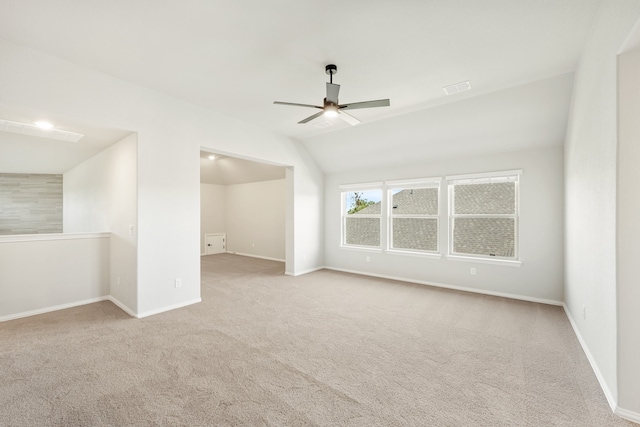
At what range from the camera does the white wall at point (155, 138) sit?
271 centimetres

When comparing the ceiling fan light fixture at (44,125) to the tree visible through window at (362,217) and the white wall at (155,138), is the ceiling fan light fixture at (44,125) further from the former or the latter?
the tree visible through window at (362,217)

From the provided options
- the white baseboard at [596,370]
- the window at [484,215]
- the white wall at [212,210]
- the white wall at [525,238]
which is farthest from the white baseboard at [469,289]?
the white wall at [212,210]

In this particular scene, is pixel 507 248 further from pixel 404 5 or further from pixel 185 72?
pixel 185 72

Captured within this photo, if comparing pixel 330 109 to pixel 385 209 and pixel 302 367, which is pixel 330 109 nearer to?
pixel 302 367

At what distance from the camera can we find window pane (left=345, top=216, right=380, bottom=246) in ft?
19.8

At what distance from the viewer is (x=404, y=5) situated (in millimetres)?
2076

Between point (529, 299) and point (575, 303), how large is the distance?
3.62 feet

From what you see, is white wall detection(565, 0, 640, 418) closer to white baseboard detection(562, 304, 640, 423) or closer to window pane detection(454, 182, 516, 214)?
white baseboard detection(562, 304, 640, 423)

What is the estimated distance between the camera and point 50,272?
3732 millimetres

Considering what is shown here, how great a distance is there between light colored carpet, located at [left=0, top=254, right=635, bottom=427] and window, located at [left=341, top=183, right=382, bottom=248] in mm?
2235

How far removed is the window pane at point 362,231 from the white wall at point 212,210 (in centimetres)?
491

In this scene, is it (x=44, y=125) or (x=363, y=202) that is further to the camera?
(x=363, y=202)

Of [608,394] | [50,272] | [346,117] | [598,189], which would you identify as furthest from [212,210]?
[608,394]

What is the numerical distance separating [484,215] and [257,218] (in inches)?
237
